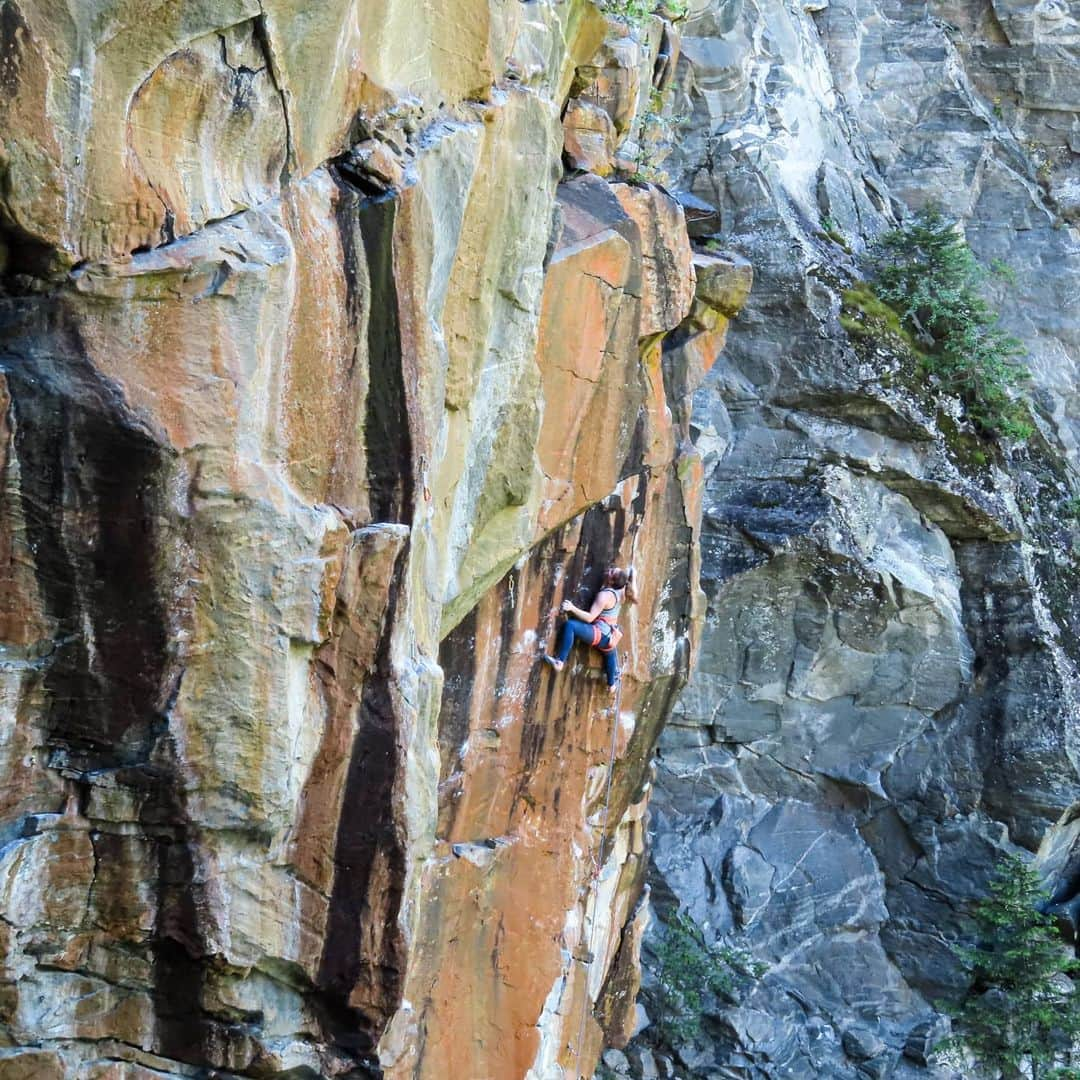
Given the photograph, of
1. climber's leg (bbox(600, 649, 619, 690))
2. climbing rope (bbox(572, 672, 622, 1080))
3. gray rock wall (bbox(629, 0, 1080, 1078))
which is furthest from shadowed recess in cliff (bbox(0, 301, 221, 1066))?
gray rock wall (bbox(629, 0, 1080, 1078))

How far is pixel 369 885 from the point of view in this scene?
7.03 meters

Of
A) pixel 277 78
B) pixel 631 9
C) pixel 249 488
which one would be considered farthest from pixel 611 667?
pixel 631 9

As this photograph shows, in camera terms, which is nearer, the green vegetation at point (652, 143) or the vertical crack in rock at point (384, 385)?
the vertical crack in rock at point (384, 385)

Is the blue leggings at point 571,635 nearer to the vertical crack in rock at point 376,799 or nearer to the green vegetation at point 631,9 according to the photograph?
the vertical crack in rock at point 376,799

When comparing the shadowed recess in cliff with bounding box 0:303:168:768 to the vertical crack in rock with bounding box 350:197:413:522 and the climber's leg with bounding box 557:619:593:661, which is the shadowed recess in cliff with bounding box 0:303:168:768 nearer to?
the vertical crack in rock with bounding box 350:197:413:522

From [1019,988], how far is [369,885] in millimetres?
13495

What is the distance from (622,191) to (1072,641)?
479 inches

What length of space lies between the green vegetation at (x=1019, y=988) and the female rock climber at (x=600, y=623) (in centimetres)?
1005

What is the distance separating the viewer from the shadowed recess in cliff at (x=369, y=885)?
6906 mm

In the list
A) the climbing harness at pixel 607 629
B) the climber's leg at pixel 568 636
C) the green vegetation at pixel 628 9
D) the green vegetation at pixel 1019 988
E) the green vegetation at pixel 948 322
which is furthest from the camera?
the green vegetation at pixel 948 322

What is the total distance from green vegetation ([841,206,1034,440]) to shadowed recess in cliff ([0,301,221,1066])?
14.8m

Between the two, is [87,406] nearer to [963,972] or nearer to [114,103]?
[114,103]

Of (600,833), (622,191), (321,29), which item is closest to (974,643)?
(600,833)

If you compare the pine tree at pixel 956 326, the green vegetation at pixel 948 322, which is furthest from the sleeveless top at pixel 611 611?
the pine tree at pixel 956 326
